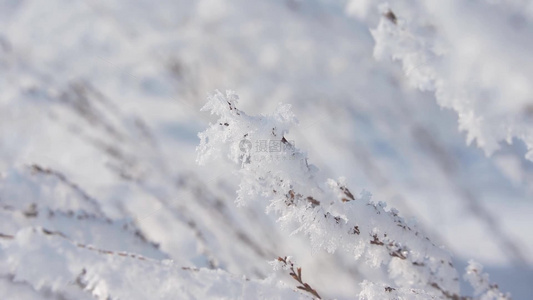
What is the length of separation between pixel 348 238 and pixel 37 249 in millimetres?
1290

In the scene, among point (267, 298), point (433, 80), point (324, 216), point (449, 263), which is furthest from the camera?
point (433, 80)

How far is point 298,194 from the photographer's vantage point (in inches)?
65.4

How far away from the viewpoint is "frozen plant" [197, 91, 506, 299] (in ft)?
4.99

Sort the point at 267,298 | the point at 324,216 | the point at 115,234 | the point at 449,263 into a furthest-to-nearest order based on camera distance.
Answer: the point at 115,234 < the point at 449,263 < the point at 324,216 < the point at 267,298

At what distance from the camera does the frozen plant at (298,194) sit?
152 centimetres

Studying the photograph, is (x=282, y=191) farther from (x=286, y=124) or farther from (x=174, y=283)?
(x=174, y=283)

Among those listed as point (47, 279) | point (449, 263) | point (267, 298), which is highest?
point (449, 263)

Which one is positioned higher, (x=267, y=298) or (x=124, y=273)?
(x=267, y=298)

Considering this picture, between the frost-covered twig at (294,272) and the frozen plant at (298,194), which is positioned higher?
the frozen plant at (298,194)

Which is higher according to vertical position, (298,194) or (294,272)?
(298,194)

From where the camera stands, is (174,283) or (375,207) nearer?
(174,283)

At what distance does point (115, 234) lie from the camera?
4.36 metres

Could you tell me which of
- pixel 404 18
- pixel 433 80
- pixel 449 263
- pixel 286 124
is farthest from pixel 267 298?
pixel 404 18

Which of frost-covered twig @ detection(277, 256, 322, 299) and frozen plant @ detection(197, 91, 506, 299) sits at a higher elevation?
frozen plant @ detection(197, 91, 506, 299)
